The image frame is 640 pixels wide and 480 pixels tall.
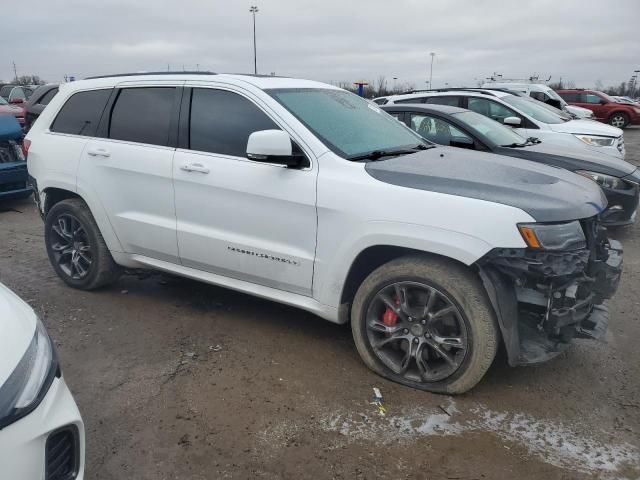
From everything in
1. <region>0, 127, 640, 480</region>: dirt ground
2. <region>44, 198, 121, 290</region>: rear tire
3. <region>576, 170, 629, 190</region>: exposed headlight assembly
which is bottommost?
<region>0, 127, 640, 480</region>: dirt ground

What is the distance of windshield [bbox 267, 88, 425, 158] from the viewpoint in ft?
11.7

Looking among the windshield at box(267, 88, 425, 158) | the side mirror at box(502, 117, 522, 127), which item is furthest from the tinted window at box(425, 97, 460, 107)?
the windshield at box(267, 88, 425, 158)

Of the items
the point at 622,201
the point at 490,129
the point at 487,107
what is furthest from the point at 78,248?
the point at 487,107

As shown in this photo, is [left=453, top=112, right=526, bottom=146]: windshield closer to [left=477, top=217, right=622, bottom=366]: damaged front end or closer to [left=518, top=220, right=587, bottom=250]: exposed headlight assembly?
[left=477, top=217, right=622, bottom=366]: damaged front end

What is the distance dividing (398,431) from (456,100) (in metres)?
7.15

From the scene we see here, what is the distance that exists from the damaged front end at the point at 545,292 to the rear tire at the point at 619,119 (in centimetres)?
2375

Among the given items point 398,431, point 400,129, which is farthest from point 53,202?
point 398,431

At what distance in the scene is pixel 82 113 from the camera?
15.1 feet

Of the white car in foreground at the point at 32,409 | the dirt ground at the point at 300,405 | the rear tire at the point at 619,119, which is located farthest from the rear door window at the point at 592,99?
the white car in foreground at the point at 32,409

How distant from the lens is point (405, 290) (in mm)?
3182

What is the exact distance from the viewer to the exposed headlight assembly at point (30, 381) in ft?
→ 5.76

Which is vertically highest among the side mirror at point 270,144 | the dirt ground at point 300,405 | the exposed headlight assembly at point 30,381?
the side mirror at point 270,144

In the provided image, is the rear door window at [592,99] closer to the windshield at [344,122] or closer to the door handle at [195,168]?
the windshield at [344,122]

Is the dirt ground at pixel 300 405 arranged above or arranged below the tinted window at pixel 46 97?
below
